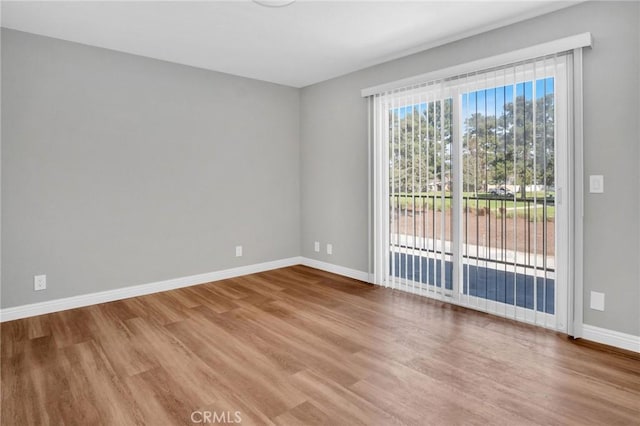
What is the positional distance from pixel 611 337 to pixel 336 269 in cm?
289

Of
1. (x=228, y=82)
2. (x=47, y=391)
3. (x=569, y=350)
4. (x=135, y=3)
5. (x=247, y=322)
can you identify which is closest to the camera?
(x=47, y=391)

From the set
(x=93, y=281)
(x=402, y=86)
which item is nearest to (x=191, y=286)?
(x=93, y=281)

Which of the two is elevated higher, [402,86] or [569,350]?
[402,86]

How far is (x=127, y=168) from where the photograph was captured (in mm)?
3760

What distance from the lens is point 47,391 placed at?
2.11 metres

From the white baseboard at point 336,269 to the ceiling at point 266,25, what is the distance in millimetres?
2525

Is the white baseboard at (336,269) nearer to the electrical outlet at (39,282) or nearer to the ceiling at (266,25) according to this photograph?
the ceiling at (266,25)

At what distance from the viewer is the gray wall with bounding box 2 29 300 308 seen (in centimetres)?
320

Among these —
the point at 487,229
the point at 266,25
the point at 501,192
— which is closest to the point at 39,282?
the point at 266,25

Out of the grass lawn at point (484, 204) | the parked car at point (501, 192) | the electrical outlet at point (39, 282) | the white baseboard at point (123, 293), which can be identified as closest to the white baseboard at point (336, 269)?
the white baseboard at point (123, 293)

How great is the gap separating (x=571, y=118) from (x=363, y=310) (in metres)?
2.33

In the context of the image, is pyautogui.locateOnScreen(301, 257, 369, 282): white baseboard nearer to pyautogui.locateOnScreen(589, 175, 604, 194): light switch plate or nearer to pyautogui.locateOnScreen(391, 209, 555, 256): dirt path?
pyautogui.locateOnScreen(391, 209, 555, 256): dirt path

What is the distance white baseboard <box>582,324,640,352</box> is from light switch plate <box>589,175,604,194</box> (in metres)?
1.01

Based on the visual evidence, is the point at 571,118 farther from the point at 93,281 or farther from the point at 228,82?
the point at 93,281
